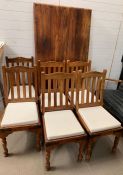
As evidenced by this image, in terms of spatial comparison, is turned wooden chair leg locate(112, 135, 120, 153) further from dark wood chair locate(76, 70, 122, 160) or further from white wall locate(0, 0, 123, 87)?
white wall locate(0, 0, 123, 87)

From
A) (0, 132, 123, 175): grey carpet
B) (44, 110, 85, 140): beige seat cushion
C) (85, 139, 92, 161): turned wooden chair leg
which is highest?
(44, 110, 85, 140): beige seat cushion

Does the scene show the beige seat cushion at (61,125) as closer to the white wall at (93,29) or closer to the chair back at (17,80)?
the chair back at (17,80)

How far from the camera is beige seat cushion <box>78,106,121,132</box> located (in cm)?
162

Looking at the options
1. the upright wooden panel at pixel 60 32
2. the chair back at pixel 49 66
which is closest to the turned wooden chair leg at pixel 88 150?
the chair back at pixel 49 66

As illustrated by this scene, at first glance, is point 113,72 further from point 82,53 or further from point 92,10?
point 92,10

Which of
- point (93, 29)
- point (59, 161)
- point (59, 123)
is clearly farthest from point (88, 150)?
point (93, 29)

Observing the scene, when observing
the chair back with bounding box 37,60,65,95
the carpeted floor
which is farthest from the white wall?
the carpeted floor

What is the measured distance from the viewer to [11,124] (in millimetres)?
1587

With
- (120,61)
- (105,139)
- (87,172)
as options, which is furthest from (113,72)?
(87,172)

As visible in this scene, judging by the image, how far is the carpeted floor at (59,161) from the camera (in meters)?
1.59

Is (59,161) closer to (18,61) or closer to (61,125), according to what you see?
(61,125)

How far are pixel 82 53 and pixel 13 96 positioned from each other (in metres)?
1.23

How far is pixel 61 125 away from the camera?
1.59m

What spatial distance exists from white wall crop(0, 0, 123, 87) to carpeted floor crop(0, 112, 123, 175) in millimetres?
1344
